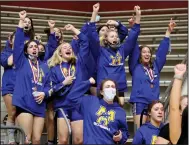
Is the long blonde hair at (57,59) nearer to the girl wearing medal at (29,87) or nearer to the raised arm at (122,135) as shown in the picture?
the girl wearing medal at (29,87)

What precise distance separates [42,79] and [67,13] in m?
4.97

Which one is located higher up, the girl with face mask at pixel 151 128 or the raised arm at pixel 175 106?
the raised arm at pixel 175 106

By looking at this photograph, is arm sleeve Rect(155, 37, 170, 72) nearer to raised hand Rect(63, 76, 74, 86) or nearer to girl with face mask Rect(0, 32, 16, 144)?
raised hand Rect(63, 76, 74, 86)

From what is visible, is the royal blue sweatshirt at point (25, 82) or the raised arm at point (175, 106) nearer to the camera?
the raised arm at point (175, 106)

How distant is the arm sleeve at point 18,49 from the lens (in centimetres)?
515

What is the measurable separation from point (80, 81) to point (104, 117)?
0.72 metres

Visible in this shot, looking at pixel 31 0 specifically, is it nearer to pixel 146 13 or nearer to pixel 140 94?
pixel 146 13

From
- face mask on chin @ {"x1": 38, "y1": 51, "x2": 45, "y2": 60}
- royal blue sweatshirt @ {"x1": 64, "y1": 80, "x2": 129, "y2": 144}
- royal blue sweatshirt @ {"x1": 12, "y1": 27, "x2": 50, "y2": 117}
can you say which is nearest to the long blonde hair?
royal blue sweatshirt @ {"x1": 12, "y1": 27, "x2": 50, "y2": 117}

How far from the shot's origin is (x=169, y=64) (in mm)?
8250

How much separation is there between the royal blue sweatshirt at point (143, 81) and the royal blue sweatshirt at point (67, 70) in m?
0.56

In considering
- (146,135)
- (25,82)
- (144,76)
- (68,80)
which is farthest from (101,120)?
(144,76)

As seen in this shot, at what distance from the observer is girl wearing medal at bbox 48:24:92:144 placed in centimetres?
510

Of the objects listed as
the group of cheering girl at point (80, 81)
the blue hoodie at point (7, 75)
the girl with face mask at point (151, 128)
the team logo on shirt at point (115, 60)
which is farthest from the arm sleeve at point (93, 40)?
the girl with face mask at point (151, 128)

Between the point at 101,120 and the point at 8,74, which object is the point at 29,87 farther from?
the point at 101,120
